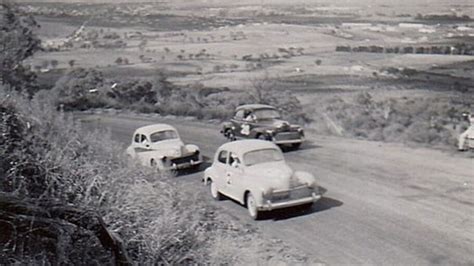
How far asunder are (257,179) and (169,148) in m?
0.83

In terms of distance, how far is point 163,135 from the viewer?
5.43m

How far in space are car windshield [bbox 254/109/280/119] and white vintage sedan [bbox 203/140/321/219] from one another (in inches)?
14.6

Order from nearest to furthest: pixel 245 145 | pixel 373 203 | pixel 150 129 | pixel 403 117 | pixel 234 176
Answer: pixel 373 203, pixel 234 176, pixel 150 129, pixel 245 145, pixel 403 117

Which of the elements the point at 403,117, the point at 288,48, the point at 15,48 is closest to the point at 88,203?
the point at 15,48

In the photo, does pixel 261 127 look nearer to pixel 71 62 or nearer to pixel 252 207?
pixel 252 207

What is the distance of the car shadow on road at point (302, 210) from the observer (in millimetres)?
5066

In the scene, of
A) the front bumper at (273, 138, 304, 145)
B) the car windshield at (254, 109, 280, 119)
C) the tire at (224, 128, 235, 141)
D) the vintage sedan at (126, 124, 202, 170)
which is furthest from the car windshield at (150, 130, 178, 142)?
the front bumper at (273, 138, 304, 145)

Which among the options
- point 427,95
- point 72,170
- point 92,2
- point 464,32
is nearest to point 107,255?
point 72,170

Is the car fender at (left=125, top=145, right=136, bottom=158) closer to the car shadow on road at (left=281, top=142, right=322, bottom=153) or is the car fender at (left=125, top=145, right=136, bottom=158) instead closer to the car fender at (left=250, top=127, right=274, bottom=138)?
the car fender at (left=250, top=127, right=274, bottom=138)

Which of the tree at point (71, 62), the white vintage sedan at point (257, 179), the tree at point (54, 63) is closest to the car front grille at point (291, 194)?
the white vintage sedan at point (257, 179)

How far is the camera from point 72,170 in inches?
169

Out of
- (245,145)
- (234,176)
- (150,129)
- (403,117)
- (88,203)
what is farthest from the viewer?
(403,117)

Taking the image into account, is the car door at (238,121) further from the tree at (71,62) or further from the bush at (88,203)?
the tree at (71,62)

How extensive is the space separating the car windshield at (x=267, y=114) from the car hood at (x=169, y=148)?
3.17 ft
